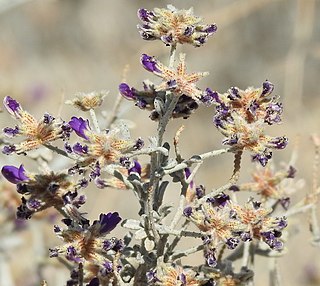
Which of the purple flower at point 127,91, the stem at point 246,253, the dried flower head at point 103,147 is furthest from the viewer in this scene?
the stem at point 246,253

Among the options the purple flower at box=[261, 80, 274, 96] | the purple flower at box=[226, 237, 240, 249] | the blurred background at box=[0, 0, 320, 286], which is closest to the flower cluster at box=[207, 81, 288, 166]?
the purple flower at box=[261, 80, 274, 96]

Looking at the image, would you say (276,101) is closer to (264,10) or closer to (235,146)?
(235,146)

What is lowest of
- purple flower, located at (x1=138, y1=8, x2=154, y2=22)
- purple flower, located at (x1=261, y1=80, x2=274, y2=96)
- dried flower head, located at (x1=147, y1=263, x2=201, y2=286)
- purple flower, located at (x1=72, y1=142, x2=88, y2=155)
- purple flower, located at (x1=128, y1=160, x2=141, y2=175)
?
dried flower head, located at (x1=147, y1=263, x2=201, y2=286)

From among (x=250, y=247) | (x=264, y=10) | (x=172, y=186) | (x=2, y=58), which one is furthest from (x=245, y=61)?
(x=250, y=247)

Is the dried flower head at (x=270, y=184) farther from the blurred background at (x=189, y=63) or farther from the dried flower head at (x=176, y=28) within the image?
the blurred background at (x=189, y=63)

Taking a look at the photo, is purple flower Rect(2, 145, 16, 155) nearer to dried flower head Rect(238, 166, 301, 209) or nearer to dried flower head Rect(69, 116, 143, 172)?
dried flower head Rect(69, 116, 143, 172)

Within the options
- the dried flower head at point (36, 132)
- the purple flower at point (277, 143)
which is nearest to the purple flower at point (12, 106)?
the dried flower head at point (36, 132)

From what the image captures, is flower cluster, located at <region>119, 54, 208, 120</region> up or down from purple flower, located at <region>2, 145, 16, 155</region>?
up
